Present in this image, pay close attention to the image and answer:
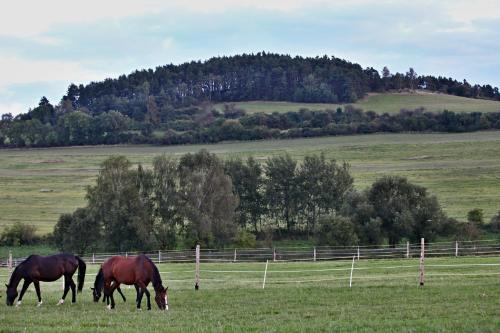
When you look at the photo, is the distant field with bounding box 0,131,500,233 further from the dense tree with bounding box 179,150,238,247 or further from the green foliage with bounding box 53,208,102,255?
the dense tree with bounding box 179,150,238,247

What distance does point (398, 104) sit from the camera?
162 metres

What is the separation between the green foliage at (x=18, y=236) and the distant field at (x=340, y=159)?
17.6 feet

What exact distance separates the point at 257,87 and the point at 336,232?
412ft

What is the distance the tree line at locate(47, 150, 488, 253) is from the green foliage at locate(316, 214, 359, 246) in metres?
0.08

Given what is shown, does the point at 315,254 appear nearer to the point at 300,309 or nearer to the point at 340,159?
the point at 300,309

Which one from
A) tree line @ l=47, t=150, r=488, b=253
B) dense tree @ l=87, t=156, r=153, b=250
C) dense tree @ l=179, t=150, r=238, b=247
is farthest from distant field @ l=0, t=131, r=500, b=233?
dense tree @ l=179, t=150, r=238, b=247

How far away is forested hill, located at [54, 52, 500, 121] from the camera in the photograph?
17525cm

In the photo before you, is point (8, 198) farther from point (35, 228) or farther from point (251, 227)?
point (251, 227)

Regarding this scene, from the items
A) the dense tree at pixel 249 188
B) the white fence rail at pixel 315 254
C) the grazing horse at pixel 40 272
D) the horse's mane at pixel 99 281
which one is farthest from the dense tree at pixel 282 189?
the grazing horse at pixel 40 272

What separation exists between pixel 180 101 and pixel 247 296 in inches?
6494

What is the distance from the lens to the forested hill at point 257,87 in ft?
575

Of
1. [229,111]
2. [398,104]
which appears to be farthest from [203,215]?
[398,104]

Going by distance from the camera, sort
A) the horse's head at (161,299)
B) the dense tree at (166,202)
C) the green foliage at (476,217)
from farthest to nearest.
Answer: the green foliage at (476,217) < the dense tree at (166,202) < the horse's head at (161,299)

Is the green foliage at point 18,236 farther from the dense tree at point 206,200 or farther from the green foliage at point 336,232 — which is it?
the green foliage at point 336,232
